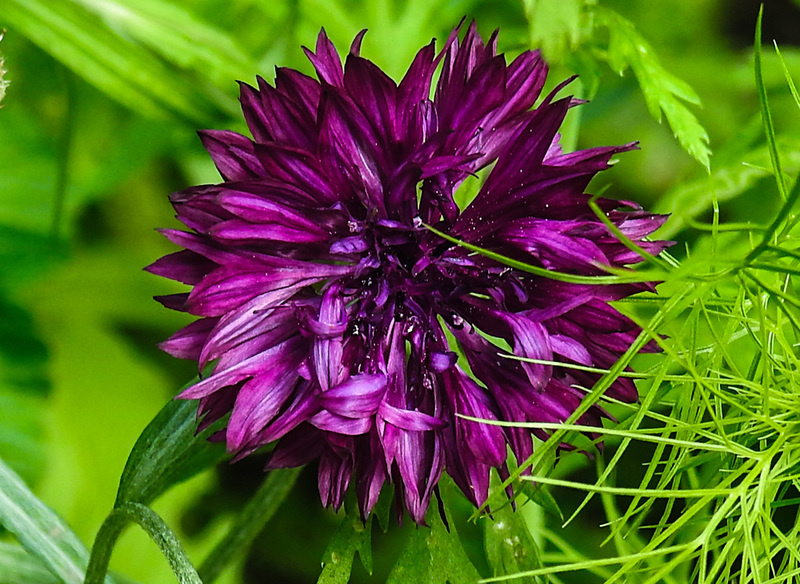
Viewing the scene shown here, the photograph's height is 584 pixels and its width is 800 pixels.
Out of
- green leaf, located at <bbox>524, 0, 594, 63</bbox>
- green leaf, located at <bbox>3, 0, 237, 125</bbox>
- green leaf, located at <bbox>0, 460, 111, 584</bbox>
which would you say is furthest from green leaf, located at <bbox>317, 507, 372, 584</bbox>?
green leaf, located at <bbox>3, 0, 237, 125</bbox>

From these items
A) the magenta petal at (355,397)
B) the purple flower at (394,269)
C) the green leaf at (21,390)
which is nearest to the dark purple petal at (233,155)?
the purple flower at (394,269)

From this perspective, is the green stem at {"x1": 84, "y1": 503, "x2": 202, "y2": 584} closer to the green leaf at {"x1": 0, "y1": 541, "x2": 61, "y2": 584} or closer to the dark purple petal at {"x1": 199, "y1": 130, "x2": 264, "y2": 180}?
the green leaf at {"x1": 0, "y1": 541, "x2": 61, "y2": 584}

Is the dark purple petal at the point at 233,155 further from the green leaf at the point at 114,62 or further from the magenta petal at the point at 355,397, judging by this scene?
the green leaf at the point at 114,62

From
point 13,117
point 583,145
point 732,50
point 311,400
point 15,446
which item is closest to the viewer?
point 311,400

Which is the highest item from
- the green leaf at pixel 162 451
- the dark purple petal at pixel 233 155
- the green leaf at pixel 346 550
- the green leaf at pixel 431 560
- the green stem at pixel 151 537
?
the dark purple petal at pixel 233 155

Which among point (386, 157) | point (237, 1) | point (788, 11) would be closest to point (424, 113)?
point (386, 157)

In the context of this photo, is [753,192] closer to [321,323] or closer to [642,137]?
[642,137]
